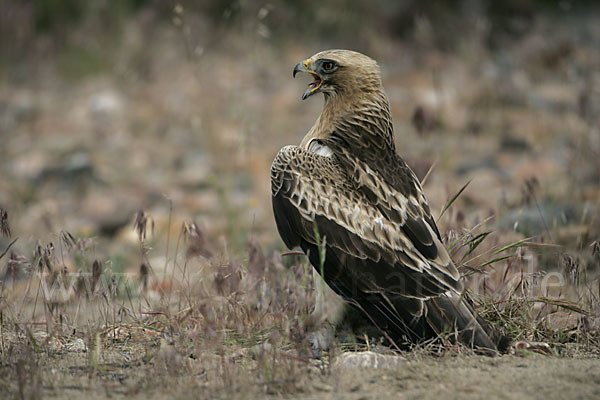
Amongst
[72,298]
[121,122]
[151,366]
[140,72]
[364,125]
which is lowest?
[151,366]

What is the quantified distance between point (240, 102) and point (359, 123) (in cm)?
341

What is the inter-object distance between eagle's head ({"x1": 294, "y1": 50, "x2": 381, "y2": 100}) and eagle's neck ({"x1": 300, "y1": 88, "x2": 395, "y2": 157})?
0.04 m

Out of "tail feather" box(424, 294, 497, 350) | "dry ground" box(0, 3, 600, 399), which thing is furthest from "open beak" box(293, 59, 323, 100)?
"tail feather" box(424, 294, 497, 350)

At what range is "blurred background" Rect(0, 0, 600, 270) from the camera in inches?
284

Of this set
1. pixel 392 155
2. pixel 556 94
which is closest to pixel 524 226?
pixel 392 155

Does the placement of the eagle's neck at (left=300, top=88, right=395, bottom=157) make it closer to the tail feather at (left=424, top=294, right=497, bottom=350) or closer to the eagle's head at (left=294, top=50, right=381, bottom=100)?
the eagle's head at (left=294, top=50, right=381, bottom=100)

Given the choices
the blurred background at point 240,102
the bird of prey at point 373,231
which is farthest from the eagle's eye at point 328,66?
the blurred background at point 240,102

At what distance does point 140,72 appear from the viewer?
980 centimetres

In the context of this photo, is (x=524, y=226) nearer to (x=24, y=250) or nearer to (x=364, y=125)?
(x=364, y=125)

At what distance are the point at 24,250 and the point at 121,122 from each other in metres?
3.22

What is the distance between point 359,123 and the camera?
4.27m

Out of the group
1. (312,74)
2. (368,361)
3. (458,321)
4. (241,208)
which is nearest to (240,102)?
(241,208)

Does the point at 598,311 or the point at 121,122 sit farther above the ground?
the point at 121,122

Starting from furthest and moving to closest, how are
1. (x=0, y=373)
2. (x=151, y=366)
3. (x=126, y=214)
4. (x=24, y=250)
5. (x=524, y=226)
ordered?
(x=126, y=214)
(x=24, y=250)
(x=524, y=226)
(x=151, y=366)
(x=0, y=373)
